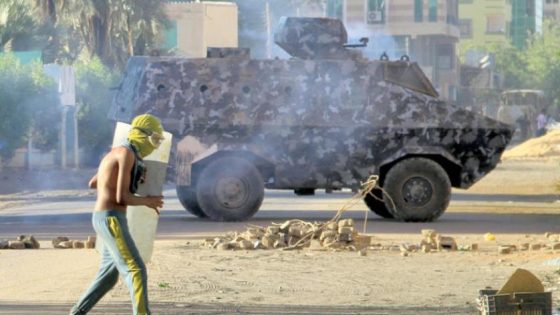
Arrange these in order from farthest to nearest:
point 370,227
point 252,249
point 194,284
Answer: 1. point 370,227
2. point 252,249
3. point 194,284

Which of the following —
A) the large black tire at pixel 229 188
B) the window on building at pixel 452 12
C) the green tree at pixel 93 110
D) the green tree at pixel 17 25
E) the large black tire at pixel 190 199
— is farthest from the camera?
the window on building at pixel 452 12

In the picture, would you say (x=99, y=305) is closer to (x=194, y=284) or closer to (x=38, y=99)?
(x=194, y=284)

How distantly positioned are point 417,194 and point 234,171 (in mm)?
2772

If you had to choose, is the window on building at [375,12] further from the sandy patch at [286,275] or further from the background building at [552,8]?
the background building at [552,8]

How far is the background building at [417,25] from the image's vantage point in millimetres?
73981

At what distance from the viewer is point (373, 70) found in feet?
74.7

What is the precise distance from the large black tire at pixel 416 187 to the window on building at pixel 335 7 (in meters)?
51.7

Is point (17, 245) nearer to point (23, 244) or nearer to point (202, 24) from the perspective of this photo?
point (23, 244)

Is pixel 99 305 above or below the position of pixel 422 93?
below

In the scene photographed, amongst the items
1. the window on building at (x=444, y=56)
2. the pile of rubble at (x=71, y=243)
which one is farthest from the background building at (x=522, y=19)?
the pile of rubble at (x=71, y=243)

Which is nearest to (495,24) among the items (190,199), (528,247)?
(190,199)

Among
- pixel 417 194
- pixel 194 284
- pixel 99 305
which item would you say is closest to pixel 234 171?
pixel 417 194

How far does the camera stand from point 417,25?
76312mm

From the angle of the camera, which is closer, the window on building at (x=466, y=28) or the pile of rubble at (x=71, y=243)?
the pile of rubble at (x=71, y=243)
